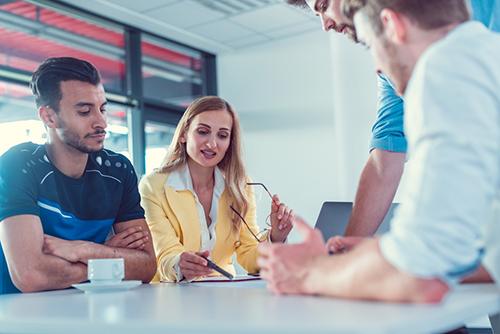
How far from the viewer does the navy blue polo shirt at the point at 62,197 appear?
190cm

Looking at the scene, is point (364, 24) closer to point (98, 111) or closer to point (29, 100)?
point (98, 111)

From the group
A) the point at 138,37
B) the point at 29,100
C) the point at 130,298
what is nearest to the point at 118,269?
the point at 130,298

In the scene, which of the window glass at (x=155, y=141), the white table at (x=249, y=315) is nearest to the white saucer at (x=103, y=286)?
the white table at (x=249, y=315)

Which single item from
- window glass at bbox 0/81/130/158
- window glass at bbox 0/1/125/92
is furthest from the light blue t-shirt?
window glass at bbox 0/1/125/92

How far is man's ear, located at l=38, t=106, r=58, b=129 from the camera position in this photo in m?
2.18

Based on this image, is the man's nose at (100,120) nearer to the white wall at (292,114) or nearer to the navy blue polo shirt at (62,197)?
the navy blue polo shirt at (62,197)

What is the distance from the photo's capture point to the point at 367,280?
909 mm

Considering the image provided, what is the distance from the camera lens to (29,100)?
5.44 meters

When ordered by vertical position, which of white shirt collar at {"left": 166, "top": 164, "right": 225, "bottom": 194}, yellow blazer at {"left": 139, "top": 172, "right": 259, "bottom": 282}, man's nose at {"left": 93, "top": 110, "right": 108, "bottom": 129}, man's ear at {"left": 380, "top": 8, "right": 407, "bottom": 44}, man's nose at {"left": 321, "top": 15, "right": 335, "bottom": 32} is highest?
man's nose at {"left": 321, "top": 15, "right": 335, "bottom": 32}

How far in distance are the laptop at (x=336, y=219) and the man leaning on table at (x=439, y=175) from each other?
961 millimetres

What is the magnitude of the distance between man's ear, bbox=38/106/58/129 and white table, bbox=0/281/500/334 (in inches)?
42.6

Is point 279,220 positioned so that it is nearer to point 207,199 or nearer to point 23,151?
point 207,199

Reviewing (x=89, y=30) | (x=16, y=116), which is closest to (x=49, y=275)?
(x=16, y=116)

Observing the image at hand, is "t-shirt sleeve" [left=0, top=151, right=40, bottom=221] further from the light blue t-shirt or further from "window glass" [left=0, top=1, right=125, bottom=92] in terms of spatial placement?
"window glass" [left=0, top=1, right=125, bottom=92]
